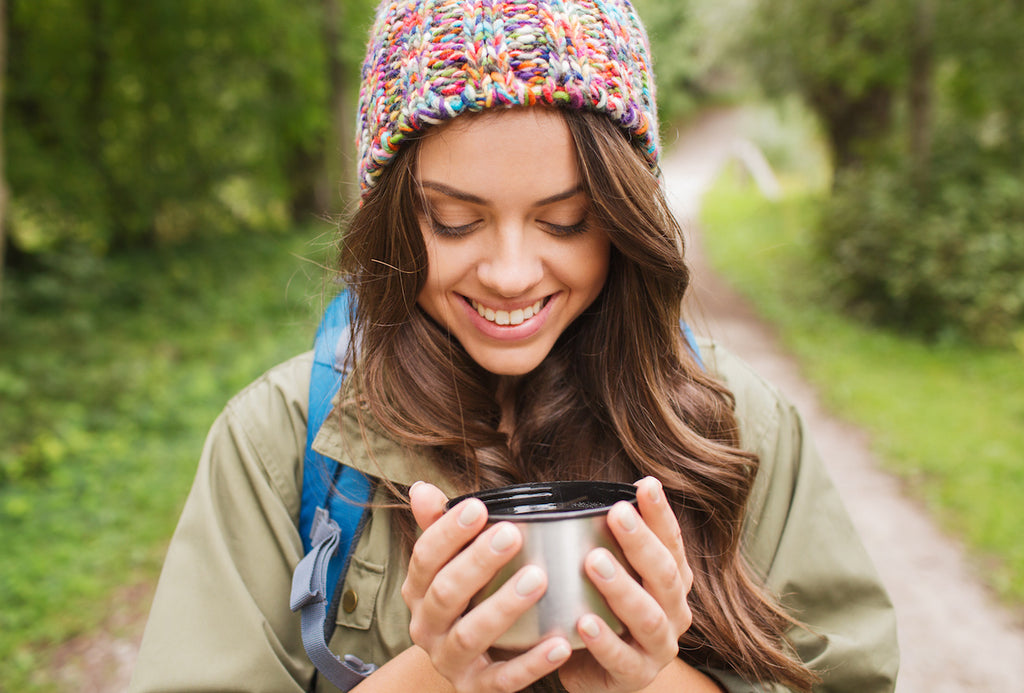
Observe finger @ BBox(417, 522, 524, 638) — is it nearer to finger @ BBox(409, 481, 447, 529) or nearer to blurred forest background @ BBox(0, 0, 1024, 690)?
finger @ BBox(409, 481, 447, 529)

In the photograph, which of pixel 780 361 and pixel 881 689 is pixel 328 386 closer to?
pixel 881 689

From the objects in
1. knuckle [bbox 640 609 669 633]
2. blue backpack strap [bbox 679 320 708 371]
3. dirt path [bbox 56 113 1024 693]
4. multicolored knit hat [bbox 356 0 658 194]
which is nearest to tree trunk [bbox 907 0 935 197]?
dirt path [bbox 56 113 1024 693]

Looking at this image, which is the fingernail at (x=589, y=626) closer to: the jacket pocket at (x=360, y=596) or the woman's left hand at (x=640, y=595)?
the woman's left hand at (x=640, y=595)

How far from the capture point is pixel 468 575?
3.43 feet

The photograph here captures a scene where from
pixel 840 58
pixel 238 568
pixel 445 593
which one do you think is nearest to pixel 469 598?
pixel 445 593

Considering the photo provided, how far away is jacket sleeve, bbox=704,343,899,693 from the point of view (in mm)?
1604

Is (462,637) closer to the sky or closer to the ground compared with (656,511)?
closer to the ground

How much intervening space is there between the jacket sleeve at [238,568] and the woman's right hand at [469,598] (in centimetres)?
48

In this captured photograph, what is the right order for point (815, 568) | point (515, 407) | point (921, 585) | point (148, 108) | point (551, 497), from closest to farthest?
1. point (551, 497)
2. point (815, 568)
3. point (515, 407)
4. point (921, 585)
5. point (148, 108)

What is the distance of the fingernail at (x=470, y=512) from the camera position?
104 cm

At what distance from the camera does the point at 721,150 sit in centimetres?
2731

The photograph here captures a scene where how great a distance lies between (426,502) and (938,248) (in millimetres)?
8844

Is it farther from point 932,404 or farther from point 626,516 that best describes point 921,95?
point 626,516

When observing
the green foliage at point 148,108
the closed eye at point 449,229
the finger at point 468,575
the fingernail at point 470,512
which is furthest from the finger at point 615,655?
the green foliage at point 148,108
